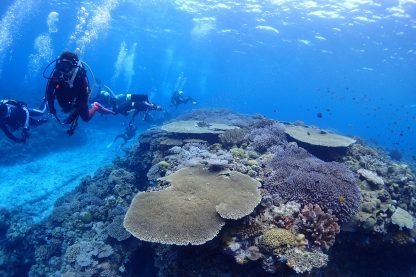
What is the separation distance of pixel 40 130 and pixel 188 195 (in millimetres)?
21793

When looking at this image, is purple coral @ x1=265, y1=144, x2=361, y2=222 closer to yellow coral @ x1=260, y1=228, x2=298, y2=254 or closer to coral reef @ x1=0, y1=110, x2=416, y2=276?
coral reef @ x1=0, y1=110, x2=416, y2=276

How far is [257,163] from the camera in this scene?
323 inches

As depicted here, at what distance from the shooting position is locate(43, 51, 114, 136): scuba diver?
7297 millimetres

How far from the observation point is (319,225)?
563 centimetres

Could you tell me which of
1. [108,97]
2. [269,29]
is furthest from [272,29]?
[108,97]

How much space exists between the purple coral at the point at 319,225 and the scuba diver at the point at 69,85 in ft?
20.4

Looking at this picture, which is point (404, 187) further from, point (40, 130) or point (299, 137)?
point (40, 130)

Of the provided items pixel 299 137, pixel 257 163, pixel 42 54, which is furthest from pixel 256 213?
pixel 42 54

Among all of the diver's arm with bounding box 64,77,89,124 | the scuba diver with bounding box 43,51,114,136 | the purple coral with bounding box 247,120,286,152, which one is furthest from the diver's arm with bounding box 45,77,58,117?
the purple coral with bounding box 247,120,286,152

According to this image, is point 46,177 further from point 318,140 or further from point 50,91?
point 318,140

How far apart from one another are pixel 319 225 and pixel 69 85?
6.59m

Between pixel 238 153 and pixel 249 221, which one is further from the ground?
pixel 249 221

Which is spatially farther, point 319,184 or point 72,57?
point 72,57

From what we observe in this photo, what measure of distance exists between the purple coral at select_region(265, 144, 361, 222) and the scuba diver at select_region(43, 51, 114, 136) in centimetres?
539
